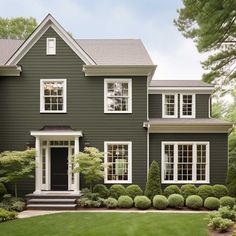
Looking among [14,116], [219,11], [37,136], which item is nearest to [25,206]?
[37,136]

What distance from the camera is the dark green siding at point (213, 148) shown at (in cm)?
1923

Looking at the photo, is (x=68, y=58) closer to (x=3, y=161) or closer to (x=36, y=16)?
(x=3, y=161)

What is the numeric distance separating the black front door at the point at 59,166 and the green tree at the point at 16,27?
68.3 feet

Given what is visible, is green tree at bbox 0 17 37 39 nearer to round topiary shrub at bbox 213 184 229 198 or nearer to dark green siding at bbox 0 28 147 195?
dark green siding at bbox 0 28 147 195

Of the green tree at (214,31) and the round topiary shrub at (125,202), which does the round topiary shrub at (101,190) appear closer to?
the round topiary shrub at (125,202)

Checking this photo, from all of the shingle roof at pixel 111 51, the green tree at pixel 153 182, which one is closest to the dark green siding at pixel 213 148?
the green tree at pixel 153 182

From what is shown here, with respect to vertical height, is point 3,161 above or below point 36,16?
below

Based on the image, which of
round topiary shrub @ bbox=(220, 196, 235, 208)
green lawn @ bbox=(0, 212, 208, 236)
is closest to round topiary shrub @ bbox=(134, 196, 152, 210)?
green lawn @ bbox=(0, 212, 208, 236)

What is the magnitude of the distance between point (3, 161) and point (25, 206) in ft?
7.95

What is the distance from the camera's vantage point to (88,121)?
63.4ft

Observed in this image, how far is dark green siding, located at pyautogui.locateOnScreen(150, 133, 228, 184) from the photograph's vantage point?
757 inches

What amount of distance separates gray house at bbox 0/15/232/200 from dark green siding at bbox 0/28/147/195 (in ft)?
0.17

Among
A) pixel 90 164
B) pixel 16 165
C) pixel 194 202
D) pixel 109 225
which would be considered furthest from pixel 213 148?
pixel 16 165

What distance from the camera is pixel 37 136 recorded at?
61.4 feet
